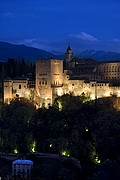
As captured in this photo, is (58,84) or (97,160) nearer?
(97,160)

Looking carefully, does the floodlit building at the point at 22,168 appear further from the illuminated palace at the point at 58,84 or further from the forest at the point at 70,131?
the illuminated palace at the point at 58,84

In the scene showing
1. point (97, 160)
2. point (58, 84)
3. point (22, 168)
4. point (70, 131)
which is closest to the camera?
point (22, 168)

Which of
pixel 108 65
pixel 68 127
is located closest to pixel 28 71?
pixel 108 65

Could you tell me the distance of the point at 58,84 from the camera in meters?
45.4

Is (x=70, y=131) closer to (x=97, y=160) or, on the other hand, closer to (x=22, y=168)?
(x=97, y=160)

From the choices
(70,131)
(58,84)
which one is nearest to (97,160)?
(70,131)

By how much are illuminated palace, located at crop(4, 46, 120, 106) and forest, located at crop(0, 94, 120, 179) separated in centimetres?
152

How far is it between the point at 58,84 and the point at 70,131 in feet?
31.7

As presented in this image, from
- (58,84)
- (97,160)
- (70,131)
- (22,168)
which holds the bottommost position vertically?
(22,168)

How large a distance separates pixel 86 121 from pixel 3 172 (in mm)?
9169

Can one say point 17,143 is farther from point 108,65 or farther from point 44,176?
point 108,65

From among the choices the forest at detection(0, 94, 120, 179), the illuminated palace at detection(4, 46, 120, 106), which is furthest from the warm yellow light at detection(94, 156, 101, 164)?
the illuminated palace at detection(4, 46, 120, 106)

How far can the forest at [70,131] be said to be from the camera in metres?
33.3

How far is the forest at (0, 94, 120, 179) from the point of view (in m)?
33.3
